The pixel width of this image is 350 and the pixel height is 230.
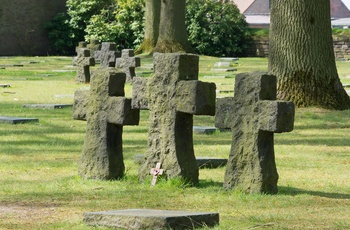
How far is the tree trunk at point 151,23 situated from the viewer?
35.4m

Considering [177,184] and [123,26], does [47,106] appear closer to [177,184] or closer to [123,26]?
[177,184]

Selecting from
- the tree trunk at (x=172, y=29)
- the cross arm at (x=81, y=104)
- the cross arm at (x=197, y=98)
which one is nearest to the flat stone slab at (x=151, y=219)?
the cross arm at (x=197, y=98)

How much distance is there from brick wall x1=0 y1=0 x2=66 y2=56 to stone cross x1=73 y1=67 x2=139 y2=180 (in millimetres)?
36592

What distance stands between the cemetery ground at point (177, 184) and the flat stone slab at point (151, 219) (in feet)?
0.31

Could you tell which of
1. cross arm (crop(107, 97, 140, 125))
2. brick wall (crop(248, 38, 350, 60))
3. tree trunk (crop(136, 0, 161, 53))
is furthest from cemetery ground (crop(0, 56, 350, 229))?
brick wall (crop(248, 38, 350, 60))

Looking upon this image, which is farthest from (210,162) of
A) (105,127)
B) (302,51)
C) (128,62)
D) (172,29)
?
(172,29)

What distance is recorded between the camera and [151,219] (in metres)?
6.45

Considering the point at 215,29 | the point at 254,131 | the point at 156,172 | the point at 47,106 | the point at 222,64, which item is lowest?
the point at 222,64

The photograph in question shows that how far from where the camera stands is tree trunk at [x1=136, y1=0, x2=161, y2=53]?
116 ft

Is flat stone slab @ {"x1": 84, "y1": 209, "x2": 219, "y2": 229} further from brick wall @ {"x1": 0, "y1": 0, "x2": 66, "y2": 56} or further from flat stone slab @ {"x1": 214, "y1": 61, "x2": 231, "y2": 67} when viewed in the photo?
brick wall @ {"x1": 0, "y1": 0, "x2": 66, "y2": 56}

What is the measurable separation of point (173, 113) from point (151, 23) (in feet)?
88.6

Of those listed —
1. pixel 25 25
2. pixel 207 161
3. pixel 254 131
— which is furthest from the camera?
pixel 25 25

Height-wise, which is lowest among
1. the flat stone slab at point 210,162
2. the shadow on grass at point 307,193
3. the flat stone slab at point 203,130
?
the flat stone slab at point 203,130

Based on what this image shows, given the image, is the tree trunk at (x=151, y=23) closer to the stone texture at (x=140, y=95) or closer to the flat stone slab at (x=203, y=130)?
the flat stone slab at (x=203, y=130)
